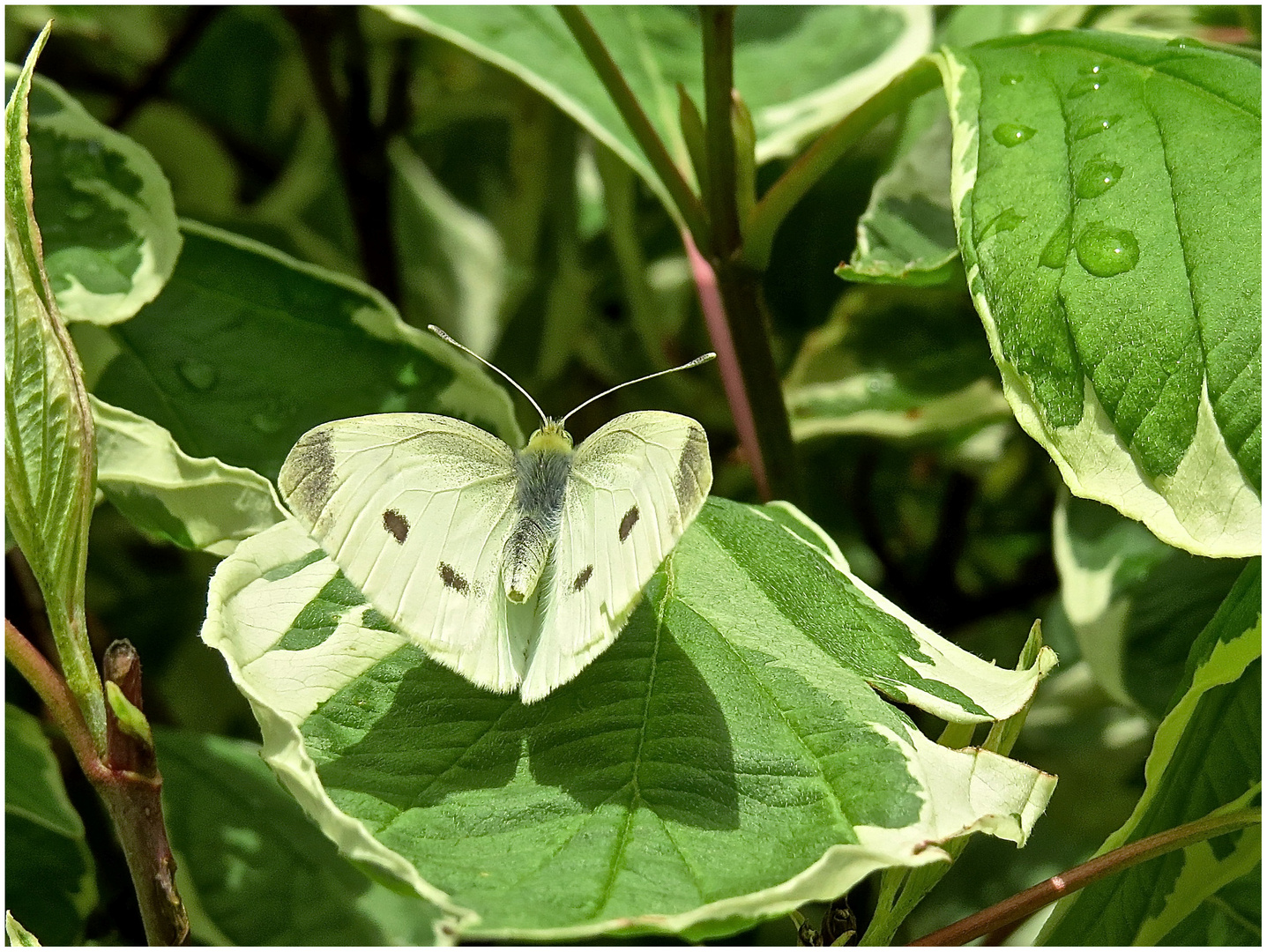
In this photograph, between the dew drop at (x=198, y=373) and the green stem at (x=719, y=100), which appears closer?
the green stem at (x=719, y=100)

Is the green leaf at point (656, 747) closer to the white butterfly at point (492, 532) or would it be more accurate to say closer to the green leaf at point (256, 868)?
the white butterfly at point (492, 532)

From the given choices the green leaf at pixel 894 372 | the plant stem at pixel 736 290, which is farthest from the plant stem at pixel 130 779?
the green leaf at pixel 894 372

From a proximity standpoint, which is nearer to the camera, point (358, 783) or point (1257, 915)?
point (358, 783)

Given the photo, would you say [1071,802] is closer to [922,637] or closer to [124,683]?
[922,637]

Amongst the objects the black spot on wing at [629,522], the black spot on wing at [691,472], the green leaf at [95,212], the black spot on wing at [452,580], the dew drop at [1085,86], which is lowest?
the black spot on wing at [452,580]

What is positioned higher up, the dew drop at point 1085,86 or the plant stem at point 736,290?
the dew drop at point 1085,86

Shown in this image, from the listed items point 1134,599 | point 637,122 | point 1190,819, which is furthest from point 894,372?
point 1190,819

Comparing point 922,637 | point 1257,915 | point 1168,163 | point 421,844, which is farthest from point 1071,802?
point 421,844
